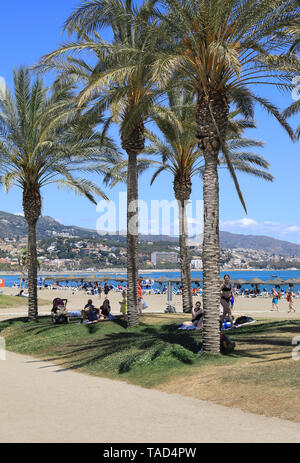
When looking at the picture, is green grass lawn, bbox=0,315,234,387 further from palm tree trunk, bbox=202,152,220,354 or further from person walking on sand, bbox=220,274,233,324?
person walking on sand, bbox=220,274,233,324

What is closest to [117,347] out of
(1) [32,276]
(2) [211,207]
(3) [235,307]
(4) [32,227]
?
(2) [211,207]

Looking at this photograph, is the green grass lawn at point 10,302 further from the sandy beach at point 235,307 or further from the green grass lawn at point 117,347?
the green grass lawn at point 117,347

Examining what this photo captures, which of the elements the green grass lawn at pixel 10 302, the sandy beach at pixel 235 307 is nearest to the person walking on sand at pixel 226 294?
the sandy beach at pixel 235 307

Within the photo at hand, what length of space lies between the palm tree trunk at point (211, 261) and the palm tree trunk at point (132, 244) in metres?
5.31

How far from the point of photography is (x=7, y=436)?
20.5 feet

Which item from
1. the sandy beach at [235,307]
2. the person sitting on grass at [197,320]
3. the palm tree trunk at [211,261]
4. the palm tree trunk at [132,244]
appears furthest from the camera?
the sandy beach at [235,307]

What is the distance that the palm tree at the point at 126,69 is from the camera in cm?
1202

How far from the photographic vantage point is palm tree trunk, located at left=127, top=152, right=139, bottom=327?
16.1 m

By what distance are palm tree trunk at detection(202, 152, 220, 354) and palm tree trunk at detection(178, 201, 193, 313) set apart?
33.0ft

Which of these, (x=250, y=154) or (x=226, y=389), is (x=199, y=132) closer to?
(x=226, y=389)

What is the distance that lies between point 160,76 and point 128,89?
565cm

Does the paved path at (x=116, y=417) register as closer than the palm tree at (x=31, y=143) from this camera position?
Yes

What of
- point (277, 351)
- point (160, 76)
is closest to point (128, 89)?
point (160, 76)

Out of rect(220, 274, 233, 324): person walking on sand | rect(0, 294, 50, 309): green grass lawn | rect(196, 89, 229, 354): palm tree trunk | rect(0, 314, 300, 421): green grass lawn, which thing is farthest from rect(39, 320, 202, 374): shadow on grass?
rect(0, 294, 50, 309): green grass lawn
